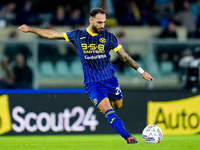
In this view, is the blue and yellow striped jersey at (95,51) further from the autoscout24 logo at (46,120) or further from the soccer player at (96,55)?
the autoscout24 logo at (46,120)

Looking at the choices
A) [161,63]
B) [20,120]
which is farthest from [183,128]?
[20,120]

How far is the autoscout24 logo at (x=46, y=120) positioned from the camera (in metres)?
12.0

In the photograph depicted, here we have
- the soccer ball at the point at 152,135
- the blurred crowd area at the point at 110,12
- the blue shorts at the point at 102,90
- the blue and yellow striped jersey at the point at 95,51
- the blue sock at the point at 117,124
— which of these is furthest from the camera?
the blurred crowd area at the point at 110,12

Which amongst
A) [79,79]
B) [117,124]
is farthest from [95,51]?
[79,79]

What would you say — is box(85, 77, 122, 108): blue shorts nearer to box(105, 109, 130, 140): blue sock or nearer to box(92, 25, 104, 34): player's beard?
box(105, 109, 130, 140): blue sock

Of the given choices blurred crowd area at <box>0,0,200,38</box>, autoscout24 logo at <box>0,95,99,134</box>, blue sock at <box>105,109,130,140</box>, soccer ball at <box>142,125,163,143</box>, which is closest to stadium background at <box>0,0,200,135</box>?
autoscout24 logo at <box>0,95,99,134</box>

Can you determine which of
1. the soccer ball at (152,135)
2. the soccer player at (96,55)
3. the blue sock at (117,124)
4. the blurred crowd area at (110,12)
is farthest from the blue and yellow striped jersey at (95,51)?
the blurred crowd area at (110,12)

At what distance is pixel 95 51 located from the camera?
8.80 meters

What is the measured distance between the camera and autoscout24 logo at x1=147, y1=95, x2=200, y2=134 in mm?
12227

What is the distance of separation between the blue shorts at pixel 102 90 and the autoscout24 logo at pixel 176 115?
130 inches

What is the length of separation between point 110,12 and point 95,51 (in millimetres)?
7136

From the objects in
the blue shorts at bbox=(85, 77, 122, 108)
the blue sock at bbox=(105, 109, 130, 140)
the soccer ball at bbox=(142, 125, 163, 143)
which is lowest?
the soccer ball at bbox=(142, 125, 163, 143)

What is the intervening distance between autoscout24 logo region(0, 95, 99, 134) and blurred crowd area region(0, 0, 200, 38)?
10.3 ft

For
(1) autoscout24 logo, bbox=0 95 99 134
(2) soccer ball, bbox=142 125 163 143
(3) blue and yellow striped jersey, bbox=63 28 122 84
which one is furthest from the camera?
(1) autoscout24 logo, bbox=0 95 99 134
